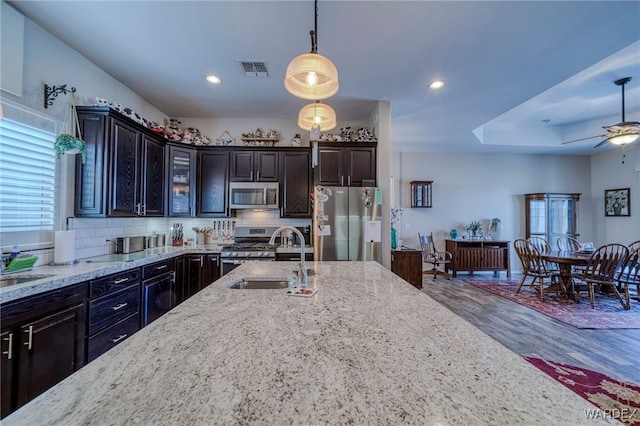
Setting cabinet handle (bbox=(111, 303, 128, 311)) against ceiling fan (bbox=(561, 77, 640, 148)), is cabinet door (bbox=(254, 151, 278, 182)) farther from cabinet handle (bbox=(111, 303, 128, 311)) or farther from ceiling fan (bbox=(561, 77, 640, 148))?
ceiling fan (bbox=(561, 77, 640, 148))

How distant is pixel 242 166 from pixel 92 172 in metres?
1.80

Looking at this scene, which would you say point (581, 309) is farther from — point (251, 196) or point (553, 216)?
point (251, 196)

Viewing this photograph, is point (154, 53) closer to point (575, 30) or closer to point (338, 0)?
point (338, 0)

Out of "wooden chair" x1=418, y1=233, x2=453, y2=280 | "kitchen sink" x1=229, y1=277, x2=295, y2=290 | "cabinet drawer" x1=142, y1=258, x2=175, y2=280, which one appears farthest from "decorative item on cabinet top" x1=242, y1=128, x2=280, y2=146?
"wooden chair" x1=418, y1=233, x2=453, y2=280

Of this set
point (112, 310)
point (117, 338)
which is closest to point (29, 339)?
point (112, 310)

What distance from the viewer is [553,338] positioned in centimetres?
292

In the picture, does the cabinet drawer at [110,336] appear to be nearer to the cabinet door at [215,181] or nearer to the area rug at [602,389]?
the cabinet door at [215,181]

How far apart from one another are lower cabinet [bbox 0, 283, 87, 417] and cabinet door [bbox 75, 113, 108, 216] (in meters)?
0.96

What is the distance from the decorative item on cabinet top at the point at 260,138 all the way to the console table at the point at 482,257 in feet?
15.4

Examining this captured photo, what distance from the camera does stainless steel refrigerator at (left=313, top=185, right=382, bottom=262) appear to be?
11.7 feet

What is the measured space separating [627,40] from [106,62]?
5086mm

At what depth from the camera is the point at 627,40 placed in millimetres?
2371

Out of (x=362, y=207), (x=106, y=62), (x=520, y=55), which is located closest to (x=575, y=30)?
(x=520, y=55)

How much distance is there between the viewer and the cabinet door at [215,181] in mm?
3922
